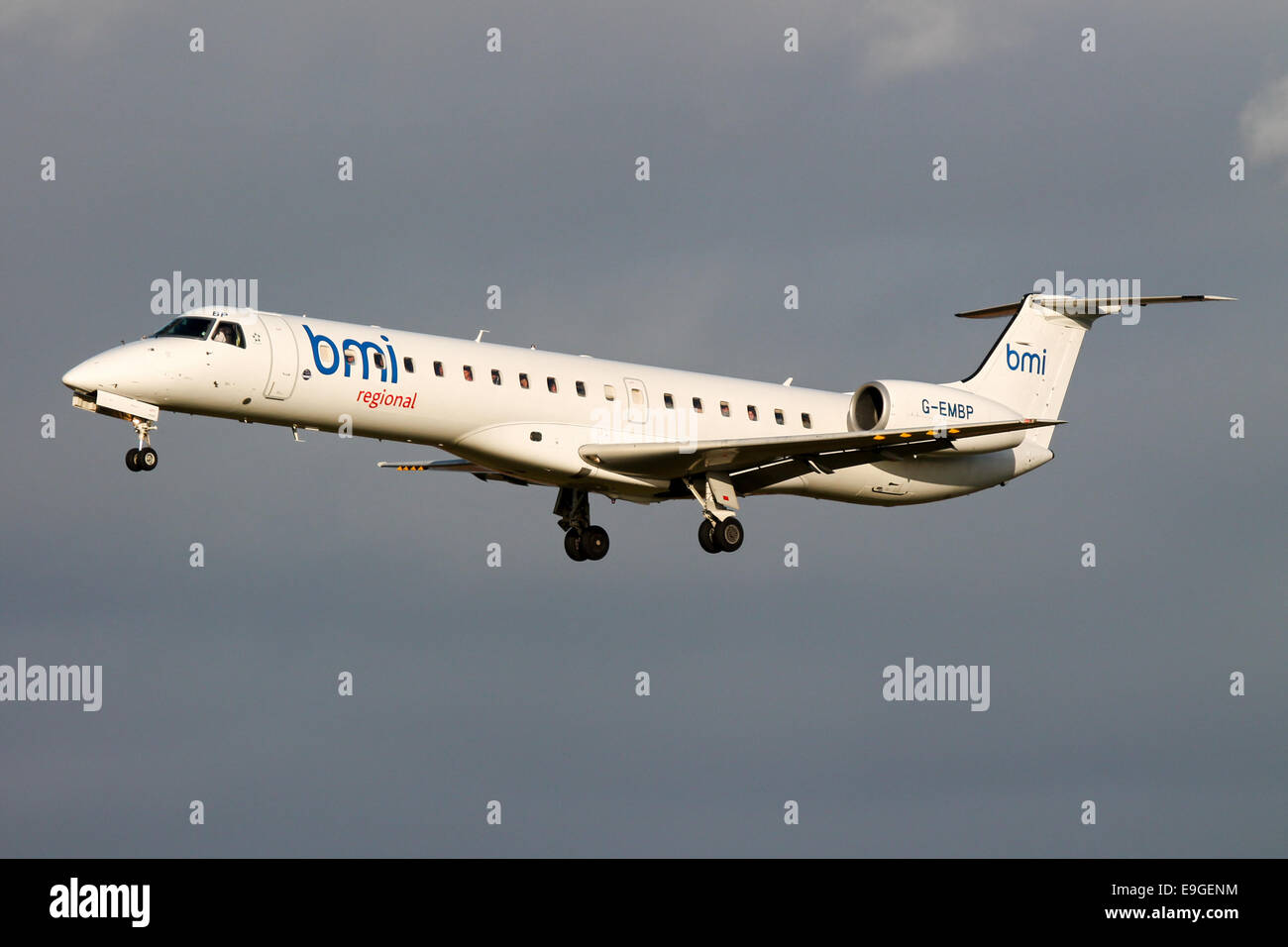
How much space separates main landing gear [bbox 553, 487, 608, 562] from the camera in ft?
132

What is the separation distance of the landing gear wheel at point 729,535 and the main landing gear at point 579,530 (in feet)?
10.1

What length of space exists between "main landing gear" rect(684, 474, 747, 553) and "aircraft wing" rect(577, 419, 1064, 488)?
33cm

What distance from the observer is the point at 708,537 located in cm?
3838

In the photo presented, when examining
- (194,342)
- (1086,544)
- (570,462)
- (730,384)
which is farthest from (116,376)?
(1086,544)

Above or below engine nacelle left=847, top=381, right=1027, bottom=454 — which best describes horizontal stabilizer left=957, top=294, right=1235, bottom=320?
above

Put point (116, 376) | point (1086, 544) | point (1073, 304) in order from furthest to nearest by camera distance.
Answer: point (1073, 304) → point (1086, 544) → point (116, 376)

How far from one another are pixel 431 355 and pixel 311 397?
7.79ft

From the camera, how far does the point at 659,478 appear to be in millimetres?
38000

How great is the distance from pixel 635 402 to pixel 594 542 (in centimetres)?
388

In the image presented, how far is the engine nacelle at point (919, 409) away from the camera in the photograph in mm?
40000

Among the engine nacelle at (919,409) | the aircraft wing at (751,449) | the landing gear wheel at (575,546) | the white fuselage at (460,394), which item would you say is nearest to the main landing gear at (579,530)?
the landing gear wheel at (575,546)

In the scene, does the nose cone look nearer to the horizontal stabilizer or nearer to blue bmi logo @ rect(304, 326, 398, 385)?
blue bmi logo @ rect(304, 326, 398, 385)

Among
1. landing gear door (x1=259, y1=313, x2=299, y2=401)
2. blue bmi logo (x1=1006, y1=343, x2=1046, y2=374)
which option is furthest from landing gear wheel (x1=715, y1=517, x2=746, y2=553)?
landing gear door (x1=259, y1=313, x2=299, y2=401)
